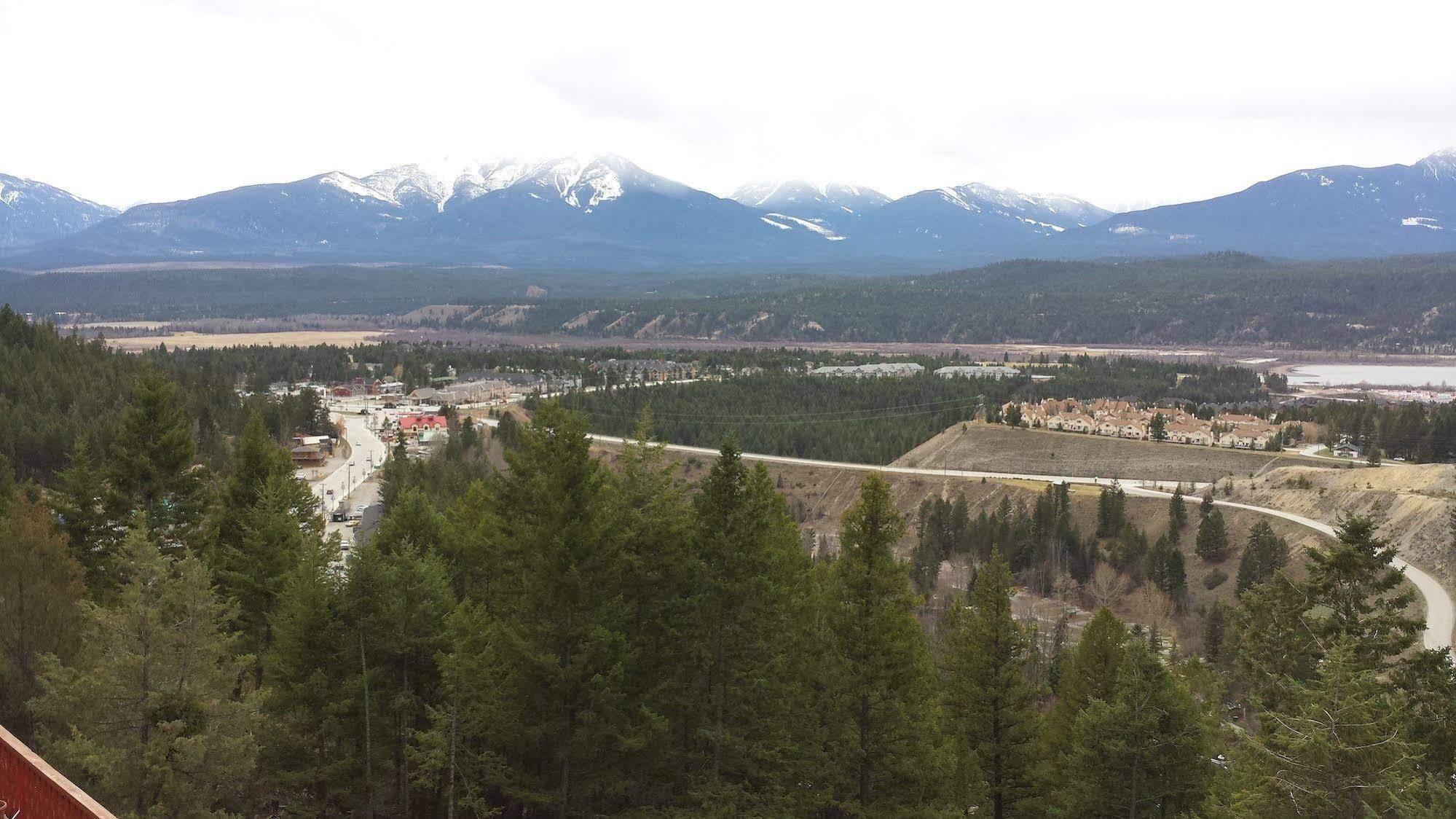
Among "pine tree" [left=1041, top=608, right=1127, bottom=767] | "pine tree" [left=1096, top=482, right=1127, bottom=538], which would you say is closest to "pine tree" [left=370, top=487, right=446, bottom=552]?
"pine tree" [left=1041, top=608, right=1127, bottom=767]

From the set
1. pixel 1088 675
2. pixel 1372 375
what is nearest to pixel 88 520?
pixel 1088 675

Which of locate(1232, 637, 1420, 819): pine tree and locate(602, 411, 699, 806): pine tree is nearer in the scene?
locate(1232, 637, 1420, 819): pine tree

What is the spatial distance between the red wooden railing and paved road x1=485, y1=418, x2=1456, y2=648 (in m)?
27.6

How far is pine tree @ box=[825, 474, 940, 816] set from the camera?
60.3 ft

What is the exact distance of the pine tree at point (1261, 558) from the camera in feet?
168

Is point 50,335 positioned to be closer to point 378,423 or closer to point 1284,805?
point 378,423

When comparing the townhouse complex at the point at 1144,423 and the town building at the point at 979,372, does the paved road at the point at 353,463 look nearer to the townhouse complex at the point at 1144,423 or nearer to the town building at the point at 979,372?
the townhouse complex at the point at 1144,423

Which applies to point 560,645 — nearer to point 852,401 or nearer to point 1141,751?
point 1141,751

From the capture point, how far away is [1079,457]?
80375mm

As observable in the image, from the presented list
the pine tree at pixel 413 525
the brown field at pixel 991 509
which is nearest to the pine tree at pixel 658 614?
the pine tree at pixel 413 525

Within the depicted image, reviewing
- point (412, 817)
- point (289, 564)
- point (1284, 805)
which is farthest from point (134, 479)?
point (1284, 805)

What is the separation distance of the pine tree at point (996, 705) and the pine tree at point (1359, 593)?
635 cm

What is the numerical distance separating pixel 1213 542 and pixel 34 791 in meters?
59.0

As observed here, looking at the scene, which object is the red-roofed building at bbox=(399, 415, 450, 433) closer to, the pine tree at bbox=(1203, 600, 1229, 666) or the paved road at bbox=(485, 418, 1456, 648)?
the paved road at bbox=(485, 418, 1456, 648)
